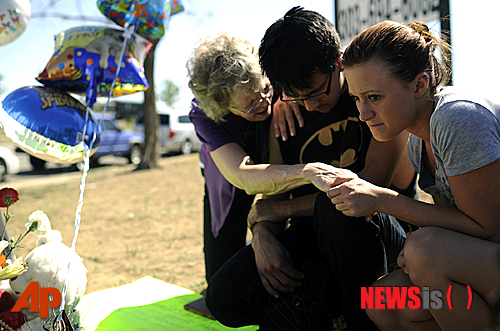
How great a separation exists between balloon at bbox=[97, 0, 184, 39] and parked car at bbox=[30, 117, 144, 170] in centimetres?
985

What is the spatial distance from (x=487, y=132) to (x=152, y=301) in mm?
2181

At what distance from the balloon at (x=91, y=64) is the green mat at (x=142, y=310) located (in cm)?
125

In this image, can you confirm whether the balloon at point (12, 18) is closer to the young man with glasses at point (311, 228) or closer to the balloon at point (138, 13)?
the balloon at point (138, 13)

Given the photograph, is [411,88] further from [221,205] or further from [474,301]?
[221,205]

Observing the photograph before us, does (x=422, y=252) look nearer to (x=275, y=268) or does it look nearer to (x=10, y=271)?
(x=275, y=268)

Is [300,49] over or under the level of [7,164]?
over

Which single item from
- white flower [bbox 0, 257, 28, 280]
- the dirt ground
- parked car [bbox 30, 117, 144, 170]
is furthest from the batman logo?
parked car [bbox 30, 117, 144, 170]

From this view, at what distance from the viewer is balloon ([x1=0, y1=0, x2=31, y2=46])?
6.41 feet

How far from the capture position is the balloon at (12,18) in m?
1.96

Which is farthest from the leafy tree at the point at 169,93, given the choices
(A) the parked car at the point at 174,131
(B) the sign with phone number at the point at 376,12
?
(B) the sign with phone number at the point at 376,12

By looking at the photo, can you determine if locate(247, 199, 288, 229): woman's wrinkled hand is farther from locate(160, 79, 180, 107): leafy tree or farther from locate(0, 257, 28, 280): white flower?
locate(160, 79, 180, 107): leafy tree

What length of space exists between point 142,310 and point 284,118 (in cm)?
146

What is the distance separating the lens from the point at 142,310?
249 cm

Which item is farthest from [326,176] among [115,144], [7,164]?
[115,144]
